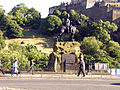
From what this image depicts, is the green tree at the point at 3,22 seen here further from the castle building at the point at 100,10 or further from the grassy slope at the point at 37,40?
the castle building at the point at 100,10

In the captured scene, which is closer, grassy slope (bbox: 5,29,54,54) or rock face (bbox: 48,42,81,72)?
rock face (bbox: 48,42,81,72)

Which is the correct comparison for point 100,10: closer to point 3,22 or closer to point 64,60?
point 3,22

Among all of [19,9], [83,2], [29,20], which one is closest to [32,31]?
[29,20]

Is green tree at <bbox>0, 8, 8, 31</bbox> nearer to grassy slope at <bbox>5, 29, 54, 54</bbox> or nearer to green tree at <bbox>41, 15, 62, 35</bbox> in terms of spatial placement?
grassy slope at <bbox>5, 29, 54, 54</bbox>

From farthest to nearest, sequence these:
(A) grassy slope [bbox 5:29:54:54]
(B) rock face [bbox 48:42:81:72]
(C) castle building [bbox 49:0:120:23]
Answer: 1. (C) castle building [bbox 49:0:120:23]
2. (A) grassy slope [bbox 5:29:54:54]
3. (B) rock face [bbox 48:42:81:72]

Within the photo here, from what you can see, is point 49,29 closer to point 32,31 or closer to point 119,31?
point 32,31

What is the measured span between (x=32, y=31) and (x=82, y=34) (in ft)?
114

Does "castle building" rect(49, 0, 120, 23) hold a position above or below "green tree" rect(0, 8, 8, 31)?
above

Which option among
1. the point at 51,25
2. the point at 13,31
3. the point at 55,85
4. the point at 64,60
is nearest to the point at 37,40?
the point at 13,31

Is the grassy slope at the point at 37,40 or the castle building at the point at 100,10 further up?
the castle building at the point at 100,10

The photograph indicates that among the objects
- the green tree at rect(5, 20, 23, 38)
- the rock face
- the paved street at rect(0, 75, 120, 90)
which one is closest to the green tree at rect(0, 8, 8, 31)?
the green tree at rect(5, 20, 23, 38)

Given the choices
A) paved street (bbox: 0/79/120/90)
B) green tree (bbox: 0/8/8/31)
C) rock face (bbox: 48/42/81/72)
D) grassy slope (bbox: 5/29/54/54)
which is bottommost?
paved street (bbox: 0/79/120/90)

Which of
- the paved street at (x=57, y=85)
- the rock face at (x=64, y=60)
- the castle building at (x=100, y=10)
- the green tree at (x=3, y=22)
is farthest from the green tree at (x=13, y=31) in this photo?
the paved street at (x=57, y=85)

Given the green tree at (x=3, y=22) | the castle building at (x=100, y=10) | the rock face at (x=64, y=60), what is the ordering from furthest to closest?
the castle building at (x=100, y=10) → the green tree at (x=3, y=22) → the rock face at (x=64, y=60)
